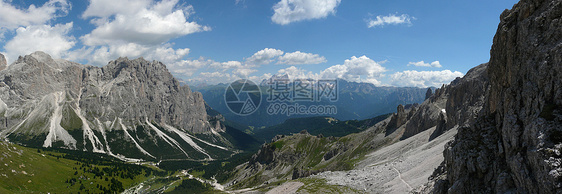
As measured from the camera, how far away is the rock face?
26406 mm

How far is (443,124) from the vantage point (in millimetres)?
111812

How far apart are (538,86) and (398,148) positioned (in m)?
94.1

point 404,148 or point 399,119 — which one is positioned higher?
point 399,119

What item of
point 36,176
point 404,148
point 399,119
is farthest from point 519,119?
point 36,176

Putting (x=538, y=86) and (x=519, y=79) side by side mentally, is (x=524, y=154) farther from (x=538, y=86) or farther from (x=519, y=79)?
(x=519, y=79)

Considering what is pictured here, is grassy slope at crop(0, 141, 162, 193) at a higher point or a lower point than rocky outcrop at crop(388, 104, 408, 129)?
lower

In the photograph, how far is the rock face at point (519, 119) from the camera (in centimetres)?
2641

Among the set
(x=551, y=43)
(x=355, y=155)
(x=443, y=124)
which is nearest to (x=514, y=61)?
(x=551, y=43)

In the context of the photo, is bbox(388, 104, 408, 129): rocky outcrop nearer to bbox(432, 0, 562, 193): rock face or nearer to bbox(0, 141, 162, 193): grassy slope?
bbox(432, 0, 562, 193): rock face

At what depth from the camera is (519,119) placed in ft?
103

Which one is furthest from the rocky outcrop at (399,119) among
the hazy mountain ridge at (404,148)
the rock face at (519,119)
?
the rock face at (519,119)

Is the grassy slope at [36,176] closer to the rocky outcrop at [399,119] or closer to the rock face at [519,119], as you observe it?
the rock face at [519,119]

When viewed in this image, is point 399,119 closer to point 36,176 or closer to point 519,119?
point 519,119

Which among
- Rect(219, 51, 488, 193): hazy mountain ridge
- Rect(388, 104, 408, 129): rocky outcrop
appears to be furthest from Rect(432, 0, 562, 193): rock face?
Rect(388, 104, 408, 129): rocky outcrop
